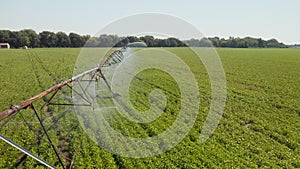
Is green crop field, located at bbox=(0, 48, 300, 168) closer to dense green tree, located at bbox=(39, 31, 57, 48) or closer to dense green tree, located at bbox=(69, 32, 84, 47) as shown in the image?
dense green tree, located at bbox=(69, 32, 84, 47)

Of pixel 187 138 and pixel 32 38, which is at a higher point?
pixel 32 38

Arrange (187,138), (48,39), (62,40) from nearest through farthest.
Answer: (187,138) < (62,40) < (48,39)

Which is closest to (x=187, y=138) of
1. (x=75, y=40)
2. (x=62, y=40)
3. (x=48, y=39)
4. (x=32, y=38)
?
(x=75, y=40)

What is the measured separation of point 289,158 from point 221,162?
79.5 inches

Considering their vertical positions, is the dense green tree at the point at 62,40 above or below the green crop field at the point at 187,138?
above

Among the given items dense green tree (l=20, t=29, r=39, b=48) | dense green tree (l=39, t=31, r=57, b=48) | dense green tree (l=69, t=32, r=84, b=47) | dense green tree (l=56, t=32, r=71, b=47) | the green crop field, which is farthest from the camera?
dense green tree (l=39, t=31, r=57, b=48)

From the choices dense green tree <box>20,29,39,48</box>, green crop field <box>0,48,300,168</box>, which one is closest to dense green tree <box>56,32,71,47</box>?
dense green tree <box>20,29,39,48</box>

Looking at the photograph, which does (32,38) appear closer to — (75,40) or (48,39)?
(48,39)

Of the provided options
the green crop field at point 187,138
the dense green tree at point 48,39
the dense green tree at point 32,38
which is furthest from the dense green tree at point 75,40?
the green crop field at point 187,138

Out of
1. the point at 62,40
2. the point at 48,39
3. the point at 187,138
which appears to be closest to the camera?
→ the point at 187,138

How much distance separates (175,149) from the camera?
300 inches

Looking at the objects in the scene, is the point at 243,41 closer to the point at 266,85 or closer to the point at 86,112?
the point at 266,85

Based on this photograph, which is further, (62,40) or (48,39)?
(48,39)

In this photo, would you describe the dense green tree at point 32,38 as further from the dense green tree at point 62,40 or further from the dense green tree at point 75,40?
the dense green tree at point 75,40
